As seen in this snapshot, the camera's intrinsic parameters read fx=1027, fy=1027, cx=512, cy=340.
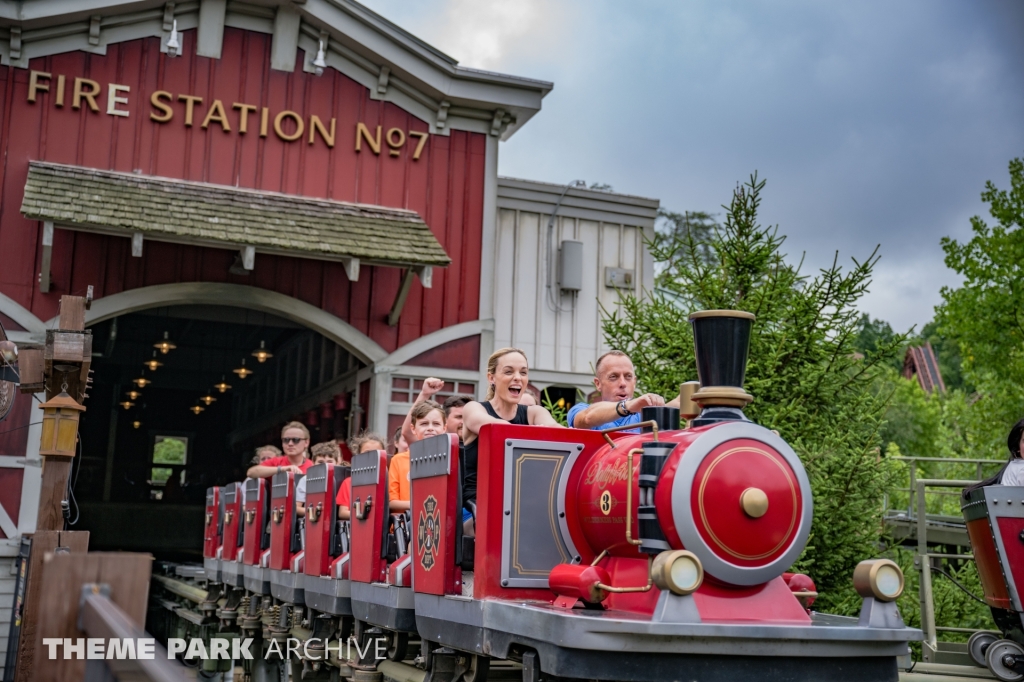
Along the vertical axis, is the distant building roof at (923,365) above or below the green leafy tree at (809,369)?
above

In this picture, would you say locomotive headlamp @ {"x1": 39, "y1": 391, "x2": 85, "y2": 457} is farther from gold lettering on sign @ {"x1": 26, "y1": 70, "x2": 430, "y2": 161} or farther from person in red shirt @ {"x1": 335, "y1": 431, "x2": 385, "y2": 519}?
gold lettering on sign @ {"x1": 26, "y1": 70, "x2": 430, "y2": 161}

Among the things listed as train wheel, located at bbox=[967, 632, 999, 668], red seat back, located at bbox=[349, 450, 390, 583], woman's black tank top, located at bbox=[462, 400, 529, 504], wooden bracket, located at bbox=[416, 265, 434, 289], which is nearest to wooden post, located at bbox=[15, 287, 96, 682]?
red seat back, located at bbox=[349, 450, 390, 583]

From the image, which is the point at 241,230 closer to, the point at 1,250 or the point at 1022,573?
the point at 1,250

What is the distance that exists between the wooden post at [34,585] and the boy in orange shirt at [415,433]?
228cm

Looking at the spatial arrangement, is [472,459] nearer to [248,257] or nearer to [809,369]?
[809,369]

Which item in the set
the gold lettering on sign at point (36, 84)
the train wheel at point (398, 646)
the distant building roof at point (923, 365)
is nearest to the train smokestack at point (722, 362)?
the train wheel at point (398, 646)

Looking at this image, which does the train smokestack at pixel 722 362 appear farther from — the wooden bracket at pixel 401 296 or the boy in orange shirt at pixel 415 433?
the wooden bracket at pixel 401 296

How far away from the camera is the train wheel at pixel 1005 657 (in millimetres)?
5820

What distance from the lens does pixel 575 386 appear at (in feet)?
45.2

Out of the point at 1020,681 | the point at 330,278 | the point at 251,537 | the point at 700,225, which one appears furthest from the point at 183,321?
the point at 700,225

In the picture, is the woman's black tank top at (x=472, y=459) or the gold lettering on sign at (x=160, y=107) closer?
the woman's black tank top at (x=472, y=459)

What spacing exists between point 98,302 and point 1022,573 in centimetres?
976

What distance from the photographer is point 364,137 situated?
42.8 ft

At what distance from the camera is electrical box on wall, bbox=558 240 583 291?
13.7 metres
